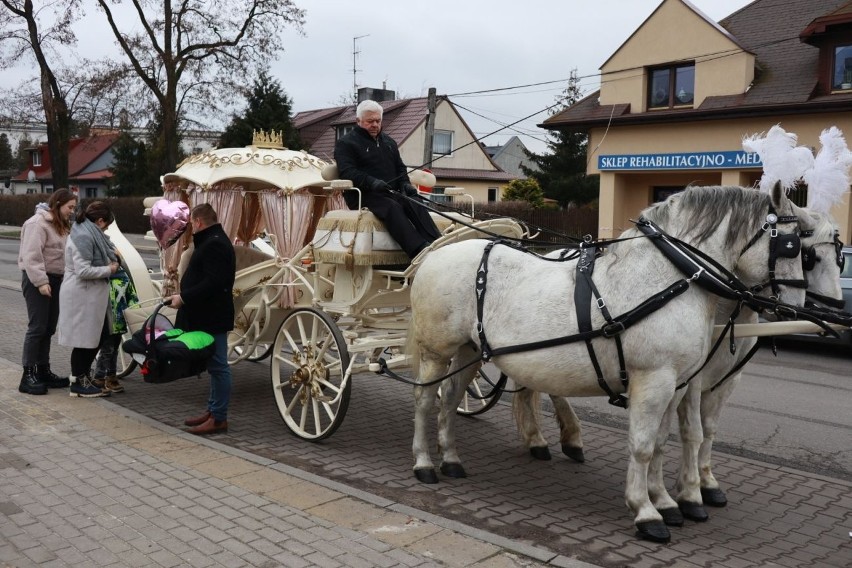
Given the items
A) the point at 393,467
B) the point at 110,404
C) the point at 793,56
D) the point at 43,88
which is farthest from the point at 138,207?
the point at 393,467

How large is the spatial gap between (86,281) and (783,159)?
6.21 meters

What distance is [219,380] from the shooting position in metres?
6.77

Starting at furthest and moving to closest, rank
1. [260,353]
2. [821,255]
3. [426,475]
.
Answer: [260,353]
[426,475]
[821,255]

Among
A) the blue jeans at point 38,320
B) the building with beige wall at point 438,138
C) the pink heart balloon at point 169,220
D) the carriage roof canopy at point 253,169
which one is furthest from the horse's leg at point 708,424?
the building with beige wall at point 438,138

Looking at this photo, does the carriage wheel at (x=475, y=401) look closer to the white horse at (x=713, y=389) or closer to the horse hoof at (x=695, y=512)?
the white horse at (x=713, y=389)

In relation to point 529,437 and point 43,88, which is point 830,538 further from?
point 43,88

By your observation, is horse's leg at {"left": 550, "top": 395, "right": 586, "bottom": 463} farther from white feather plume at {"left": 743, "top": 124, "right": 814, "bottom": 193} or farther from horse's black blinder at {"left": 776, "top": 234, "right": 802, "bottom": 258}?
white feather plume at {"left": 743, "top": 124, "right": 814, "bottom": 193}

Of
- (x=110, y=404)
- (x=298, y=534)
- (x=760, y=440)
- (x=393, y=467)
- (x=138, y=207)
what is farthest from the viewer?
(x=138, y=207)

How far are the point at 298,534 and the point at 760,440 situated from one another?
14.4ft

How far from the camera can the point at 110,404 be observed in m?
7.65

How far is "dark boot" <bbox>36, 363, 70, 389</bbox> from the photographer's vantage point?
8.18 meters

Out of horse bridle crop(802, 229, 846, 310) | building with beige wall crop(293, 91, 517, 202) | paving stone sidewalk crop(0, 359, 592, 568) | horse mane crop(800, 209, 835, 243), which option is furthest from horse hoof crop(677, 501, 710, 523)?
building with beige wall crop(293, 91, 517, 202)

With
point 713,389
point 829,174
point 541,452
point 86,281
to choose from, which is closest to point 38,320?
point 86,281

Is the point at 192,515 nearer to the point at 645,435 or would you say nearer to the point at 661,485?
the point at 645,435
